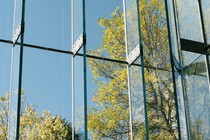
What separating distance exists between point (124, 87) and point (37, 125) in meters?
1.78

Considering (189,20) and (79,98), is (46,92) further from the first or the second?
(189,20)

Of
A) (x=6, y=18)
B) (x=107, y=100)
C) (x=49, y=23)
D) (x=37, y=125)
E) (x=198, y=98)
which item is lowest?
(x=37, y=125)

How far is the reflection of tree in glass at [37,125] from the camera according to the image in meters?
5.88

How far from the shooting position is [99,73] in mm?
6965

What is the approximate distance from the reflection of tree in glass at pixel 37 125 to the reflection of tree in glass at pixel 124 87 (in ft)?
2.03

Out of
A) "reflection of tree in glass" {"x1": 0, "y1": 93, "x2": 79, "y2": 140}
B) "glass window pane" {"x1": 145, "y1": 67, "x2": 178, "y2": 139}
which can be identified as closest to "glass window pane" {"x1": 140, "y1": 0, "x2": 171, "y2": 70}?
"glass window pane" {"x1": 145, "y1": 67, "x2": 178, "y2": 139}

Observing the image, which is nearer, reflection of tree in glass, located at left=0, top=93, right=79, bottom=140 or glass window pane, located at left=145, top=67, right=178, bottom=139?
reflection of tree in glass, located at left=0, top=93, right=79, bottom=140

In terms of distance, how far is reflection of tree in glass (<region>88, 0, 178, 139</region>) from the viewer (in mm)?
6904

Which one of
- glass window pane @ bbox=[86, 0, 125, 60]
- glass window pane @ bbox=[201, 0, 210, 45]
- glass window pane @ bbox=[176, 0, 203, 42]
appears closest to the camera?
glass window pane @ bbox=[201, 0, 210, 45]

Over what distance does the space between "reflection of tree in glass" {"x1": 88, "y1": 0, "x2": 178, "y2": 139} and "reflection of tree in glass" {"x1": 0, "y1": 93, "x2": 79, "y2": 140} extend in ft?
2.03

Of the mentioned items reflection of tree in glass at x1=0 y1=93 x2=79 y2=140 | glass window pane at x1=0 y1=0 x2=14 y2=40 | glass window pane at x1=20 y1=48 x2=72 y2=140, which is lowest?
reflection of tree in glass at x1=0 y1=93 x2=79 y2=140

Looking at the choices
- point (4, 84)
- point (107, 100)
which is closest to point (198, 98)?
point (107, 100)

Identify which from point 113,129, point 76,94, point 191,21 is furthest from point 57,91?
point 191,21

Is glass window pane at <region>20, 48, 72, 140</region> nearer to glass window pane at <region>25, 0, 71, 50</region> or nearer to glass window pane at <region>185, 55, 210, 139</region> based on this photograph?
glass window pane at <region>25, 0, 71, 50</region>
